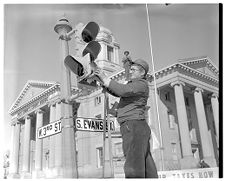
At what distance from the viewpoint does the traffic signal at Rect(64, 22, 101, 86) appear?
4.67 feet

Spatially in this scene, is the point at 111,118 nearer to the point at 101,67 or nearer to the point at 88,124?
the point at 88,124

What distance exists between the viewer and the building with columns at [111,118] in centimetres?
312

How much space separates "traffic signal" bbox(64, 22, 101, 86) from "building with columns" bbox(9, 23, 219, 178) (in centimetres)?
34

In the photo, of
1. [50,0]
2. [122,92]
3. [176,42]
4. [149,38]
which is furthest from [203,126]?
[122,92]

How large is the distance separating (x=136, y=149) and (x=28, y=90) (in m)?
2.19

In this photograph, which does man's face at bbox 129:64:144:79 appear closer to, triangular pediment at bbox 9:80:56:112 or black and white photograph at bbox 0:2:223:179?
black and white photograph at bbox 0:2:223:179

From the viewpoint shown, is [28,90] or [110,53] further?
[110,53]

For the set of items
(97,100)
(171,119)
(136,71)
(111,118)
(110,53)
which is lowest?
(111,118)

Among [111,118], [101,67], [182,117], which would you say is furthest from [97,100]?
[182,117]

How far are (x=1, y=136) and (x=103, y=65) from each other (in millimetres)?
1626

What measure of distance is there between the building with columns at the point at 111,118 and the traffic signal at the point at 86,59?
13.3 inches

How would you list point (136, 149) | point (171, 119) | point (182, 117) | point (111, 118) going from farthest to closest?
point (171, 119) < point (182, 117) < point (111, 118) < point (136, 149)

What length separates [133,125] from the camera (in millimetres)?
1455

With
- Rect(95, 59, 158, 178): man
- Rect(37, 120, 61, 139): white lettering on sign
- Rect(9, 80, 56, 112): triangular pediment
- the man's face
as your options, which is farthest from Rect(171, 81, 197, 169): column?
Rect(95, 59, 158, 178): man
